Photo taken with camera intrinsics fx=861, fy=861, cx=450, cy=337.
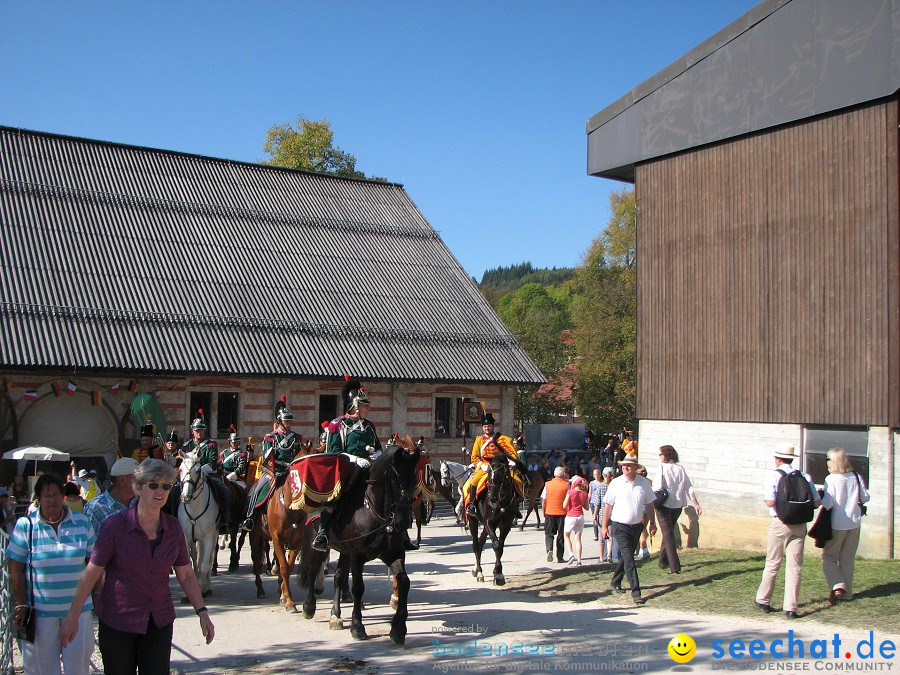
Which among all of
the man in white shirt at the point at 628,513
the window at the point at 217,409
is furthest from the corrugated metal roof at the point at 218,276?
the man in white shirt at the point at 628,513

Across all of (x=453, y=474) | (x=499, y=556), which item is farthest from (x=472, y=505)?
(x=453, y=474)

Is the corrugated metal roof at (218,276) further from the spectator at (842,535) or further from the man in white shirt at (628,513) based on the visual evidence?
the spectator at (842,535)

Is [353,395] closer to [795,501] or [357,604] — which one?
[357,604]

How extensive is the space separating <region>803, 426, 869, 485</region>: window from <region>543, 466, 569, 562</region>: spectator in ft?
14.0

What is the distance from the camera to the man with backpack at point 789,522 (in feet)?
33.2

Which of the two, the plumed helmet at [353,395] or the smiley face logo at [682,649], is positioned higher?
the plumed helmet at [353,395]

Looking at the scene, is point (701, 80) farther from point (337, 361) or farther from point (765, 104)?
point (337, 361)

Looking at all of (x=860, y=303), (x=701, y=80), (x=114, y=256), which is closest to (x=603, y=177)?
(x=701, y=80)

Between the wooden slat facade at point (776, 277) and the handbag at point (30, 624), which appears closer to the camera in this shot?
the handbag at point (30, 624)

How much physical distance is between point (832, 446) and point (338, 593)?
8.93 metres

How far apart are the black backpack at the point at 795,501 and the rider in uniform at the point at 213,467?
25.4 feet

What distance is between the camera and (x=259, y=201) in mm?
30672

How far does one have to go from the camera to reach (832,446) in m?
14.6

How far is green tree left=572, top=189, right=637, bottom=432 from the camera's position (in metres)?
43.0
